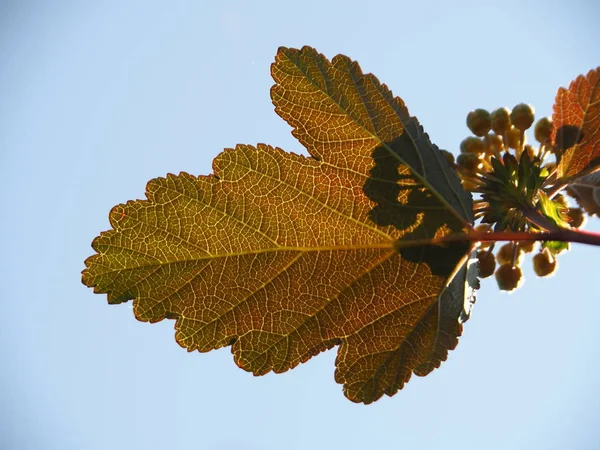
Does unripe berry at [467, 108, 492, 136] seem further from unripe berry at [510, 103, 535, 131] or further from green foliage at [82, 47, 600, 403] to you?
green foliage at [82, 47, 600, 403]

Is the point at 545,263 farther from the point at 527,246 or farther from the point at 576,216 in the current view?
the point at 576,216

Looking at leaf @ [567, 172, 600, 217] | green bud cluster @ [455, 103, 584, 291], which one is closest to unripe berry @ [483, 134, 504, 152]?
green bud cluster @ [455, 103, 584, 291]

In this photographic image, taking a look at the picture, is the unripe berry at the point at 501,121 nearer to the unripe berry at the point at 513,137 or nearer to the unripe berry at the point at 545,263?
the unripe berry at the point at 513,137

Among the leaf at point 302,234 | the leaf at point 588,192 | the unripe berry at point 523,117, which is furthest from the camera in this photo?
the unripe berry at point 523,117

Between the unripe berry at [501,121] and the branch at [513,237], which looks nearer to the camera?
the branch at [513,237]

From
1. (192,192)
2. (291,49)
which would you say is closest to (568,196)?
(291,49)

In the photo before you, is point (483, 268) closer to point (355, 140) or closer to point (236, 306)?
point (355, 140)

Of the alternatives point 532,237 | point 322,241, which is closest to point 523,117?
point 532,237

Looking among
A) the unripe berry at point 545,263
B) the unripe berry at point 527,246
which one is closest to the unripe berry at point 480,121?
the unripe berry at point 527,246
